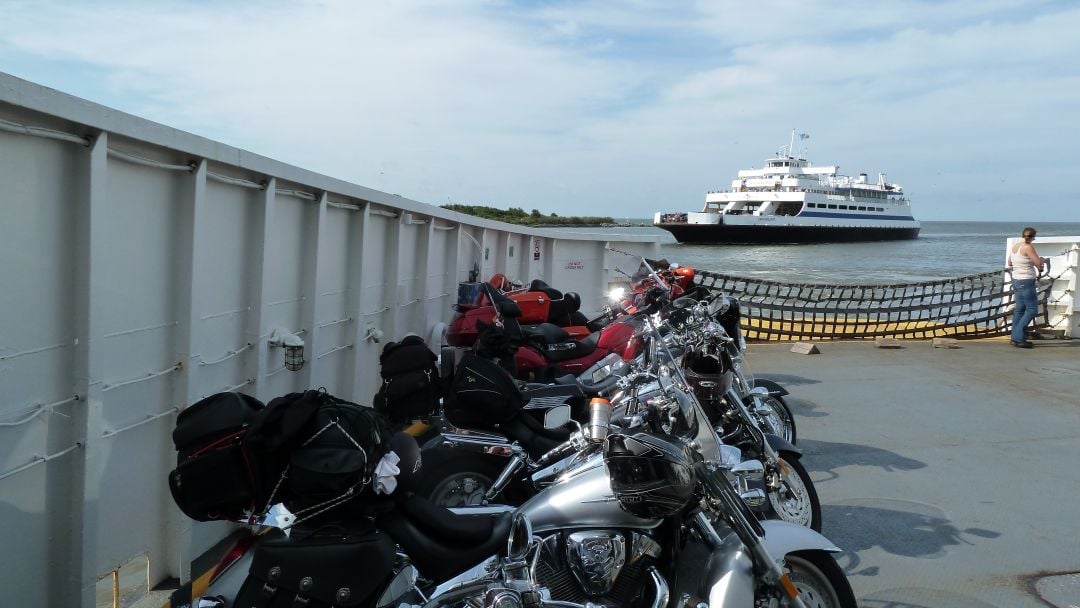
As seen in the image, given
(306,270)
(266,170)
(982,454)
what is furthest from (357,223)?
(982,454)

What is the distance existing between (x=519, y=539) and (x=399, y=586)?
0.45 metres

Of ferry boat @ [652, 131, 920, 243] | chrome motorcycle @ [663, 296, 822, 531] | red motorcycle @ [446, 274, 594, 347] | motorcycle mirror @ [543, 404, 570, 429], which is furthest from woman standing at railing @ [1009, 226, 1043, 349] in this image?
ferry boat @ [652, 131, 920, 243]

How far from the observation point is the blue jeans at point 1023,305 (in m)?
11.1

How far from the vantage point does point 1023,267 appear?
11172 mm

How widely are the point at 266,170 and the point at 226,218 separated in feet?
1.09

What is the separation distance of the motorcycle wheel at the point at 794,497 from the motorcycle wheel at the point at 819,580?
0.89 m

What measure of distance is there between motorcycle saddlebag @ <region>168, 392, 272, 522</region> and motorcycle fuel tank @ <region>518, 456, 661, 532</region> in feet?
3.48

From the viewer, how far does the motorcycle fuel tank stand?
3008mm

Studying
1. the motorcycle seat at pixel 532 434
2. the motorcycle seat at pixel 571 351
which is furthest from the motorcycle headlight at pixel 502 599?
the motorcycle seat at pixel 571 351

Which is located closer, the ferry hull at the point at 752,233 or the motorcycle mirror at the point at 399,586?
the motorcycle mirror at the point at 399,586

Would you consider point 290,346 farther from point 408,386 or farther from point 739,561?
point 739,561

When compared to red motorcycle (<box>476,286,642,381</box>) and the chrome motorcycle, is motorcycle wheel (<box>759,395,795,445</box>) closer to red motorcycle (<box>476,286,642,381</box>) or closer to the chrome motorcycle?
the chrome motorcycle

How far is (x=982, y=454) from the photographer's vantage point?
625 centimetres

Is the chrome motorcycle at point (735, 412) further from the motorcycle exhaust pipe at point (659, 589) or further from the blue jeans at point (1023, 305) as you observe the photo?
the blue jeans at point (1023, 305)
